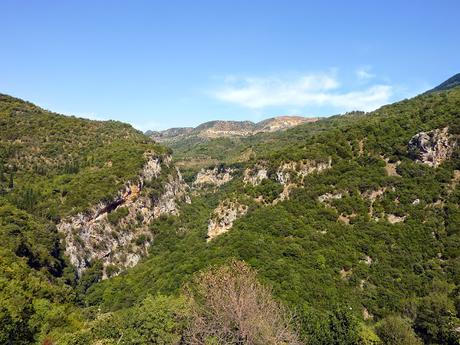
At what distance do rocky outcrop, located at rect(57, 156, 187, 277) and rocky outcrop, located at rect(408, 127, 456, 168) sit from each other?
77.3 metres

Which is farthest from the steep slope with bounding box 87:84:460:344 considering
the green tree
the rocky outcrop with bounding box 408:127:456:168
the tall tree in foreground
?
the tall tree in foreground

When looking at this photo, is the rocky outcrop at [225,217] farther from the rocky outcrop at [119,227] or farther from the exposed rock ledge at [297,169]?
the rocky outcrop at [119,227]

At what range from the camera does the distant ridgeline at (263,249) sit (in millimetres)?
42344

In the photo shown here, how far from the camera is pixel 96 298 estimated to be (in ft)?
306

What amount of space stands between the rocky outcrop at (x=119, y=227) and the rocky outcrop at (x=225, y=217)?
140ft

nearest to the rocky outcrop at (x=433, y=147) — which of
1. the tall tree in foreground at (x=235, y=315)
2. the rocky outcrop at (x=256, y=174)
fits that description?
the rocky outcrop at (x=256, y=174)

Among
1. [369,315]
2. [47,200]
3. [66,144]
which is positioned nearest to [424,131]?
[369,315]

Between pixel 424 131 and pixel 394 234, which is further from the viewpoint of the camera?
pixel 424 131

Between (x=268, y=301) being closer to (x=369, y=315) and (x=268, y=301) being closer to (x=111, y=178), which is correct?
(x=369, y=315)

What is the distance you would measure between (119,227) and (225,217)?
157 feet

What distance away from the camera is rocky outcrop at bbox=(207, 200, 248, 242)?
76.1 m

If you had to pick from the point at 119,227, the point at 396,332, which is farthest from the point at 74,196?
the point at 396,332

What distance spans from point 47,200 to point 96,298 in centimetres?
2941

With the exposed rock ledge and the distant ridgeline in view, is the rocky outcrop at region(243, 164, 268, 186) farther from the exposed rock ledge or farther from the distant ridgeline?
the exposed rock ledge
